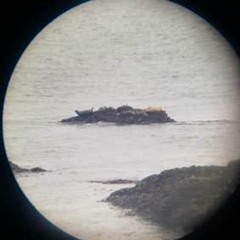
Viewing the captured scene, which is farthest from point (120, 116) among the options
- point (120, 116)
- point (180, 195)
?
point (180, 195)

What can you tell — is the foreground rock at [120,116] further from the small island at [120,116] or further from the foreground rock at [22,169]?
the foreground rock at [22,169]

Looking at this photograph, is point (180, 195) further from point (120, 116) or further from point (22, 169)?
point (22, 169)

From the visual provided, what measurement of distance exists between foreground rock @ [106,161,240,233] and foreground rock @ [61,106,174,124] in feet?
0.65

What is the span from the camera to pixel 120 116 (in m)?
1.99

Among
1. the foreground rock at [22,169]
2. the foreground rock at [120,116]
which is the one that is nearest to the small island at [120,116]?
the foreground rock at [120,116]

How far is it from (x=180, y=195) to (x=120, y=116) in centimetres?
35

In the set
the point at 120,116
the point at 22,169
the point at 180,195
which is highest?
the point at 120,116

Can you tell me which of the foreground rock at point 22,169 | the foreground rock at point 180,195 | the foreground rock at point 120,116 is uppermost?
the foreground rock at point 120,116

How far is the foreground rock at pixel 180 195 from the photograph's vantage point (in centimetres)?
199

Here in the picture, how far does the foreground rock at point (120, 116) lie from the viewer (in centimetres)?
199

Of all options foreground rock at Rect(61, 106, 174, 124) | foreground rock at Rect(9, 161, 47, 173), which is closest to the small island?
foreground rock at Rect(61, 106, 174, 124)

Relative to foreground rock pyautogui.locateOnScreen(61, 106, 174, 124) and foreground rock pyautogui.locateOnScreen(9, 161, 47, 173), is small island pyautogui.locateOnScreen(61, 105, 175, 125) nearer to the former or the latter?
foreground rock pyautogui.locateOnScreen(61, 106, 174, 124)

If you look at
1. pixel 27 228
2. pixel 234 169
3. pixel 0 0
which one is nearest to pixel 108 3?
pixel 0 0

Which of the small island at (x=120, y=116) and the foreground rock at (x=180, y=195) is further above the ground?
the small island at (x=120, y=116)
